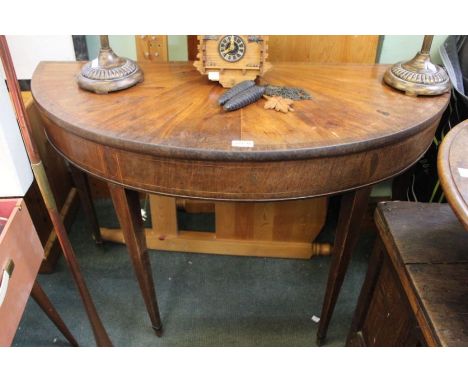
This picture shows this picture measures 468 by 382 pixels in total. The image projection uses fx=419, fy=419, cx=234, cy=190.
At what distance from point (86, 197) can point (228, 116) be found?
747 mm

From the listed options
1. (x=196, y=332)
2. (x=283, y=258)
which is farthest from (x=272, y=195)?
(x=283, y=258)

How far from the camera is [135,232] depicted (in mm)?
959

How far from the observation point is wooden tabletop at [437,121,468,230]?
52 cm

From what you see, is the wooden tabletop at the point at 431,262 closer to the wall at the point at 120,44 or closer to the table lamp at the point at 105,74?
the table lamp at the point at 105,74

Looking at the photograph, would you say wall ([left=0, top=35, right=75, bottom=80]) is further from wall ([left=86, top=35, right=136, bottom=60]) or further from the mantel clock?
the mantel clock

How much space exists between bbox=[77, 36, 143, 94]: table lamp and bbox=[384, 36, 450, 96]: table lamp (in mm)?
581

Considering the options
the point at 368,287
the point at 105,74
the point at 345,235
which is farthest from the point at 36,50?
the point at 368,287

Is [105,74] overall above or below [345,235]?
above

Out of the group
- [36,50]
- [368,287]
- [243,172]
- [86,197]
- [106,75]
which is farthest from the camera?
[86,197]

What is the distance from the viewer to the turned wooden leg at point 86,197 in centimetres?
131

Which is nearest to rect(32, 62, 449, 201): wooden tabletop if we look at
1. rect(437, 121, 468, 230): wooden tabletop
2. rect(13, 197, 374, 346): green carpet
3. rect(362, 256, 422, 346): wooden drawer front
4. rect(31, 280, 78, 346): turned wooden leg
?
rect(437, 121, 468, 230): wooden tabletop

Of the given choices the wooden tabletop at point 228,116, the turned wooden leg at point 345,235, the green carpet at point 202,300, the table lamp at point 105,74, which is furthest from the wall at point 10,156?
the turned wooden leg at point 345,235

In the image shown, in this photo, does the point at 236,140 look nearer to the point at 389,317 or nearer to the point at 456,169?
the point at 456,169
